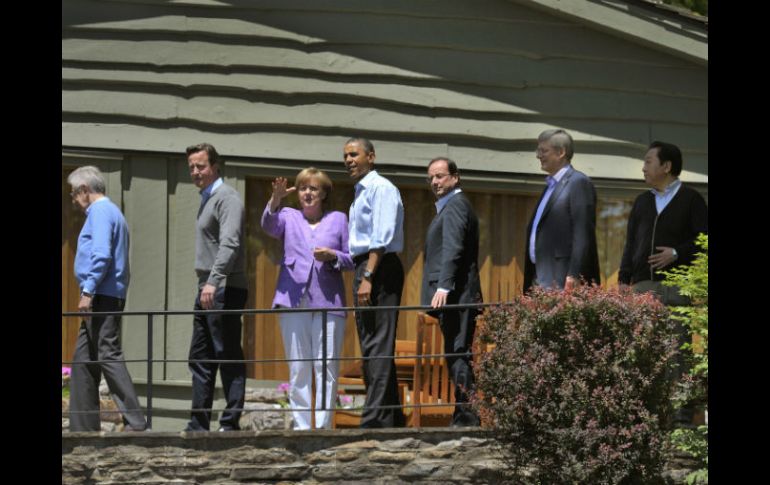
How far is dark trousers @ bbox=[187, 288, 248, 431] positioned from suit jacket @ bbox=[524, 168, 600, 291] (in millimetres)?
2223

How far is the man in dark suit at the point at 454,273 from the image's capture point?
31.8 feet

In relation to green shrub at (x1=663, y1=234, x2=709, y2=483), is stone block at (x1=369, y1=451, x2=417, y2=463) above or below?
below

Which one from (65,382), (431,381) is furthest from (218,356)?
(65,382)

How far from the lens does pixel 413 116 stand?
12.3 meters

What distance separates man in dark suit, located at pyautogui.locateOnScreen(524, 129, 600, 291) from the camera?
9.52 metres

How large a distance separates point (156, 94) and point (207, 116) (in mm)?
476

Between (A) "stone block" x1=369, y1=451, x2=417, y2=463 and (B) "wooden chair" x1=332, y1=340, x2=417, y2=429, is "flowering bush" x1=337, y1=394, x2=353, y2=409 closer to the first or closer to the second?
(B) "wooden chair" x1=332, y1=340, x2=417, y2=429

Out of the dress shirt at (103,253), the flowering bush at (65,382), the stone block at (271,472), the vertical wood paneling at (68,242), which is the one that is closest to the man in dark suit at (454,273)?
the stone block at (271,472)

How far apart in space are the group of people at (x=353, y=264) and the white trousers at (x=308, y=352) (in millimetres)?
10

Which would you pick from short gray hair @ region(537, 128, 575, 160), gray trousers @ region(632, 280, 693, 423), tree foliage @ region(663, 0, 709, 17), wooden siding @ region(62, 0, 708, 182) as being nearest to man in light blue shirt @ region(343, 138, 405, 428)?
short gray hair @ region(537, 128, 575, 160)

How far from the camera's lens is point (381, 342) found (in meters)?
9.79

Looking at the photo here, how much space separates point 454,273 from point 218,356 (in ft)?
5.87

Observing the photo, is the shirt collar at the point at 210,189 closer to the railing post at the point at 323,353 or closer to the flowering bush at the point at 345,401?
the railing post at the point at 323,353

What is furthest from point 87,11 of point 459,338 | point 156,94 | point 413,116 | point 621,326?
point 621,326
